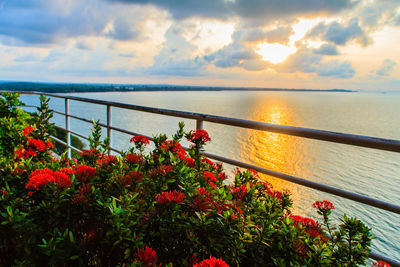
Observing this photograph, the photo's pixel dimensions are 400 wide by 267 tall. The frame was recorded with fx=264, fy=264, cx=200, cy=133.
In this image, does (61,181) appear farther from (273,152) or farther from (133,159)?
(273,152)

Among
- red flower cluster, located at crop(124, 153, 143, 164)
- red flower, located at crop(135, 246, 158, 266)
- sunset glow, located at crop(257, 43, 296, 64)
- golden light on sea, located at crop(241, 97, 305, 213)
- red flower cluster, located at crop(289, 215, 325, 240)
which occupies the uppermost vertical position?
sunset glow, located at crop(257, 43, 296, 64)

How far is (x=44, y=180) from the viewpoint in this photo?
3.31 ft

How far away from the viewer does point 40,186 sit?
1.00 m

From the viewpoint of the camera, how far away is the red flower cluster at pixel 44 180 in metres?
1.00

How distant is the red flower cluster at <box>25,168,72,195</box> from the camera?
996 mm

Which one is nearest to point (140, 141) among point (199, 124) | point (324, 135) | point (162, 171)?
point (199, 124)

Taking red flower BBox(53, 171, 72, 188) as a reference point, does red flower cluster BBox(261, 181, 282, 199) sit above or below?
below

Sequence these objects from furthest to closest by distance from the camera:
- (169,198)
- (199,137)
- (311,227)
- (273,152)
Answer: (273,152), (199,137), (311,227), (169,198)

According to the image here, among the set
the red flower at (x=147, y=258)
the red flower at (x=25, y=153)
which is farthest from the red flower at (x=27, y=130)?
the red flower at (x=147, y=258)

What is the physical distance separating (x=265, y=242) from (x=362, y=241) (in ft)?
1.17

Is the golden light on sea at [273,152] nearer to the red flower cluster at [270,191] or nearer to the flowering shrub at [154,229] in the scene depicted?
the red flower cluster at [270,191]

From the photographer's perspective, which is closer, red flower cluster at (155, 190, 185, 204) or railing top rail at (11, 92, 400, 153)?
red flower cluster at (155, 190, 185, 204)

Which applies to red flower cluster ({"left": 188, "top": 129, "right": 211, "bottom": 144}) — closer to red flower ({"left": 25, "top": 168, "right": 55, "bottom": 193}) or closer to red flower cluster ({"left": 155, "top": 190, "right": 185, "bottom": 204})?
red flower cluster ({"left": 155, "top": 190, "right": 185, "bottom": 204})

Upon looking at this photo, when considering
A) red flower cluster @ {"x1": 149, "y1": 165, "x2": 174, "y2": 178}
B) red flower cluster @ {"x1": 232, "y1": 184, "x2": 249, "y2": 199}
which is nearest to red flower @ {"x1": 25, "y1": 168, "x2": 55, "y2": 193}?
red flower cluster @ {"x1": 149, "y1": 165, "x2": 174, "y2": 178}
